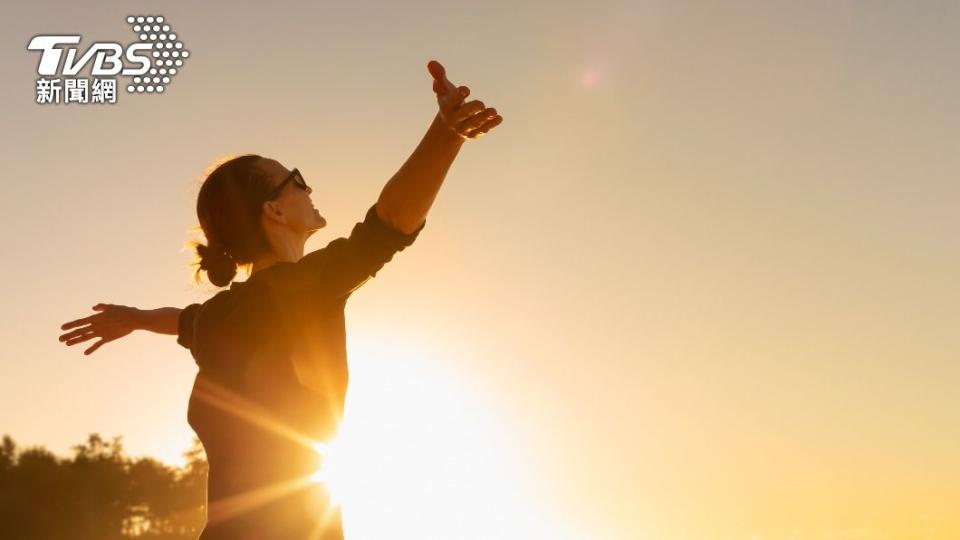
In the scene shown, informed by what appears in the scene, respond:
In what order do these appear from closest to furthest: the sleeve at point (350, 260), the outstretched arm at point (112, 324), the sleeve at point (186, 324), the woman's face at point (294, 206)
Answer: the sleeve at point (350, 260), the woman's face at point (294, 206), the sleeve at point (186, 324), the outstretched arm at point (112, 324)

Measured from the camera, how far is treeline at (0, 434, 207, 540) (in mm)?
69188

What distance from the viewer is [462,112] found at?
9.79ft

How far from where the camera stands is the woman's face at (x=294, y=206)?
406cm

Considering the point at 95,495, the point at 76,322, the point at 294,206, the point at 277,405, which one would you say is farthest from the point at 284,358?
the point at 95,495

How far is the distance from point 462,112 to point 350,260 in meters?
0.67

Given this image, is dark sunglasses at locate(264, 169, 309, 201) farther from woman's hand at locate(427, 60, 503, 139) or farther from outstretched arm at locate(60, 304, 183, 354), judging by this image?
outstretched arm at locate(60, 304, 183, 354)

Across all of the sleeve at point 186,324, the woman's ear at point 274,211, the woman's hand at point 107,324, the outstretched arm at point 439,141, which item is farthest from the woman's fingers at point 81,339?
the outstretched arm at point 439,141

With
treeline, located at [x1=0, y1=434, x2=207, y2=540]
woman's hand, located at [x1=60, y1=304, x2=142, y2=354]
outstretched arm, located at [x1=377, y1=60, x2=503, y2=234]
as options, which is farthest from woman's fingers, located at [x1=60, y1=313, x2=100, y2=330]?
treeline, located at [x1=0, y1=434, x2=207, y2=540]

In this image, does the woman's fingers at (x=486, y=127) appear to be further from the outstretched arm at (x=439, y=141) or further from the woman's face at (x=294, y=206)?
the woman's face at (x=294, y=206)

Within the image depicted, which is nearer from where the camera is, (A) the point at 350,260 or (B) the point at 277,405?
(A) the point at 350,260

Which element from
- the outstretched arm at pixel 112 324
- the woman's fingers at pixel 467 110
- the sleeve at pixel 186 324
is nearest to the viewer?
the woman's fingers at pixel 467 110

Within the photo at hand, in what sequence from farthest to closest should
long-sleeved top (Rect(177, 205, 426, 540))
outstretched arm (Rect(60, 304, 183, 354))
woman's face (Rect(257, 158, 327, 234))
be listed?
outstretched arm (Rect(60, 304, 183, 354)), woman's face (Rect(257, 158, 327, 234)), long-sleeved top (Rect(177, 205, 426, 540))

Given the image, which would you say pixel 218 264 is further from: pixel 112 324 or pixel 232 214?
pixel 112 324

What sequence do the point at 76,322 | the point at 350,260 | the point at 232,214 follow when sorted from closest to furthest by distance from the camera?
the point at 350,260, the point at 232,214, the point at 76,322
